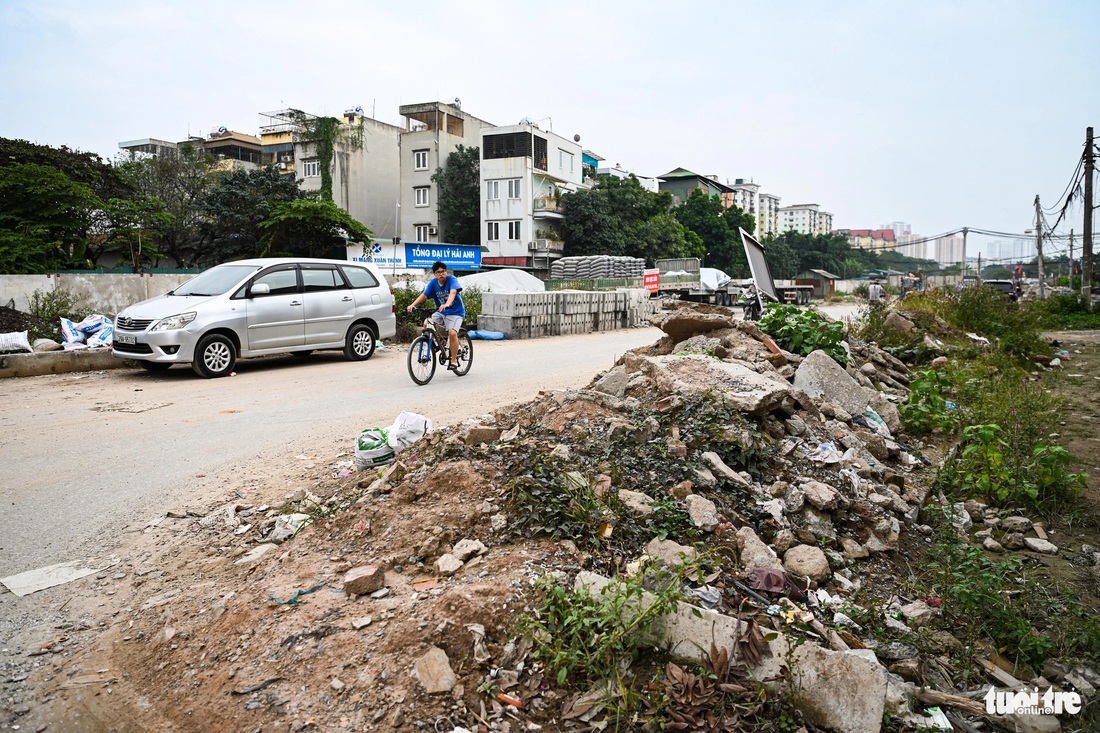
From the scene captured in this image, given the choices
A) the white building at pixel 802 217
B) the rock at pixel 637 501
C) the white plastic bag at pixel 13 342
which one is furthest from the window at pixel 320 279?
the white building at pixel 802 217

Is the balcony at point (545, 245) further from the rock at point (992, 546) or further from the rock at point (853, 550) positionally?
the rock at point (853, 550)

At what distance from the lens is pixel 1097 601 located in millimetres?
4309

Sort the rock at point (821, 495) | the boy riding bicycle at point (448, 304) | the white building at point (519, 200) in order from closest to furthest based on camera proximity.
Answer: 1. the rock at point (821, 495)
2. the boy riding bicycle at point (448, 304)
3. the white building at point (519, 200)

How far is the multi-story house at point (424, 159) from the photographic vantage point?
53.2 m

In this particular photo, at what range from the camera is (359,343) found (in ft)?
43.6

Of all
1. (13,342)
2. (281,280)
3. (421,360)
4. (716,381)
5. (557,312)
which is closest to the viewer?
(716,381)

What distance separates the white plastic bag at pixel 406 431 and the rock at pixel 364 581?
225 cm

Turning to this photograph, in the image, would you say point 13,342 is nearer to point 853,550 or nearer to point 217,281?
point 217,281

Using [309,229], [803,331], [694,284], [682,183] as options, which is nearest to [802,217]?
[682,183]

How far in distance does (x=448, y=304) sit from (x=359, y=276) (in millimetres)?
3556

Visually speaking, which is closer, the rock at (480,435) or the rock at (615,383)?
the rock at (480,435)

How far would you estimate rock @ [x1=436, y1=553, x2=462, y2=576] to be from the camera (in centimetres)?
365

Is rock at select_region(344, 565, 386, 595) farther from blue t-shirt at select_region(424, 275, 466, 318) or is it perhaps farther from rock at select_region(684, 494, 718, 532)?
blue t-shirt at select_region(424, 275, 466, 318)

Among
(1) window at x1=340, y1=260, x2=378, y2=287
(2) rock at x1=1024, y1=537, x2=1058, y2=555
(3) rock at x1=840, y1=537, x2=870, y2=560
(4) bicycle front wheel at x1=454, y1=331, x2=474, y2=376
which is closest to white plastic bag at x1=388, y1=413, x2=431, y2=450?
(3) rock at x1=840, y1=537, x2=870, y2=560
